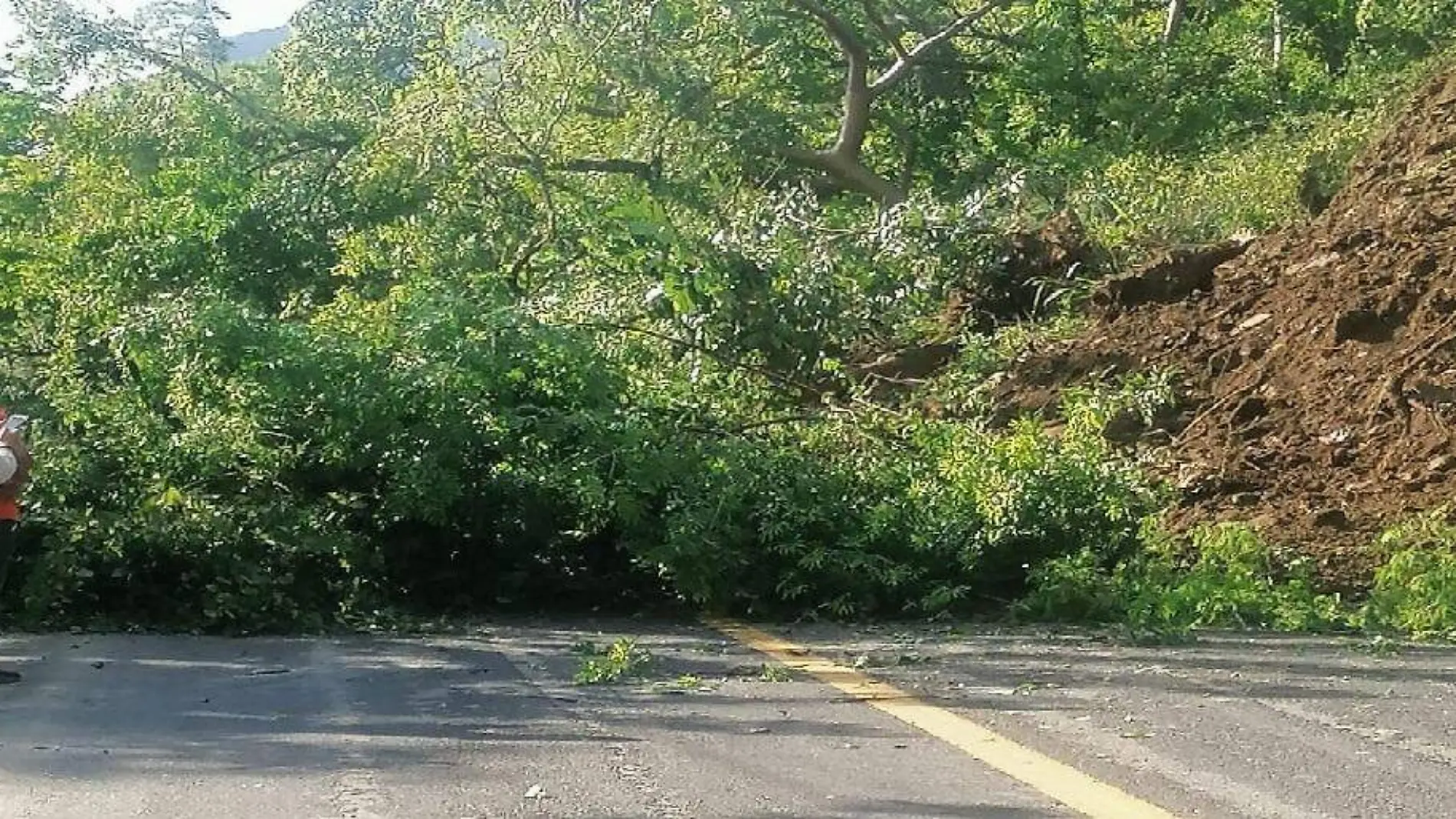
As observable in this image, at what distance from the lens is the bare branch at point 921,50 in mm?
22125

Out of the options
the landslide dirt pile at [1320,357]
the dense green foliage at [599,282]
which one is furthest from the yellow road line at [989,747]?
the landslide dirt pile at [1320,357]

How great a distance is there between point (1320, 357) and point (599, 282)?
552 cm

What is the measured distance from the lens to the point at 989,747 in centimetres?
619

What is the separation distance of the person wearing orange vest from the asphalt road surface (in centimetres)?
55

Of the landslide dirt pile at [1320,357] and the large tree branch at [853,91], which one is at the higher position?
the large tree branch at [853,91]

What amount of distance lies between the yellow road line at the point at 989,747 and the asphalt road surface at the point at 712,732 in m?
0.03

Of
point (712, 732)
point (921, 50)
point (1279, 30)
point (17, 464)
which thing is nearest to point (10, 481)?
point (17, 464)

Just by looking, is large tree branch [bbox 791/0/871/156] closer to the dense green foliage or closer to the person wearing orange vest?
the dense green foliage

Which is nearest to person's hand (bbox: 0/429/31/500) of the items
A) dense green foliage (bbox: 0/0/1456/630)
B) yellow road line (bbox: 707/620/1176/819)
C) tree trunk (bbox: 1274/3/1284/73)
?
dense green foliage (bbox: 0/0/1456/630)

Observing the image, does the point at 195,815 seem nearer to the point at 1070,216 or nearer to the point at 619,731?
the point at 619,731

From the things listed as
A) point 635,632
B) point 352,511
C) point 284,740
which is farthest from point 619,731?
point 352,511

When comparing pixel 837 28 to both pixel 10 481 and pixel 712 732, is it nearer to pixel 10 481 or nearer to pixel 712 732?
pixel 10 481

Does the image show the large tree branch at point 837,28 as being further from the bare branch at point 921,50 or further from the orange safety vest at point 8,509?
the orange safety vest at point 8,509

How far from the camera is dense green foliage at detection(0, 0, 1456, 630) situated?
1091 cm
